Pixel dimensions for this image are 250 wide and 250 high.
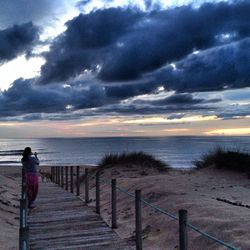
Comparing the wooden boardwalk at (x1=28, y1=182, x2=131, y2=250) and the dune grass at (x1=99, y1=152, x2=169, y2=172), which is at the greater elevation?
the dune grass at (x1=99, y1=152, x2=169, y2=172)

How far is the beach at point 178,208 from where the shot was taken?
8.54 m

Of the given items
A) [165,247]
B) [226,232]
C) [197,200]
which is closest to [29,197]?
[197,200]

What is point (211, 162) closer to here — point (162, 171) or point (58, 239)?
point (162, 171)

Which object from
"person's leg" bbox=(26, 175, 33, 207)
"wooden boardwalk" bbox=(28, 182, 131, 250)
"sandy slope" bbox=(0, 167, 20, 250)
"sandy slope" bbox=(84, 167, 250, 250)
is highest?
"person's leg" bbox=(26, 175, 33, 207)

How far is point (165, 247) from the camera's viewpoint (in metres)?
8.70

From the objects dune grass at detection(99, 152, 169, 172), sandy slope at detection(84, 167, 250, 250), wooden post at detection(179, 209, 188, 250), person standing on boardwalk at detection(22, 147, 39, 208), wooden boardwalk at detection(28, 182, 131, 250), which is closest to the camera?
wooden post at detection(179, 209, 188, 250)

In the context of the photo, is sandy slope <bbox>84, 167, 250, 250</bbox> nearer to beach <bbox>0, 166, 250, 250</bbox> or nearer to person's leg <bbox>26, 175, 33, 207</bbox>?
beach <bbox>0, 166, 250, 250</bbox>

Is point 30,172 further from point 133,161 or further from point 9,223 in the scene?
point 133,161

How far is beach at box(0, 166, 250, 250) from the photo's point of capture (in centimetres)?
854

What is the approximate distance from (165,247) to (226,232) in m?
1.24

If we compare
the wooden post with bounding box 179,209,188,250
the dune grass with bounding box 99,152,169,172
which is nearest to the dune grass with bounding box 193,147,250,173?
the dune grass with bounding box 99,152,169,172

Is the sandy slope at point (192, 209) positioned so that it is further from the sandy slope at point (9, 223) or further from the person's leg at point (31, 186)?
the sandy slope at point (9, 223)

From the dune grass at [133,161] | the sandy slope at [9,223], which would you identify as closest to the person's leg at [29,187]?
the sandy slope at [9,223]

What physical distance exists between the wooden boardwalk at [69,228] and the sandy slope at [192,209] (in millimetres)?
573
